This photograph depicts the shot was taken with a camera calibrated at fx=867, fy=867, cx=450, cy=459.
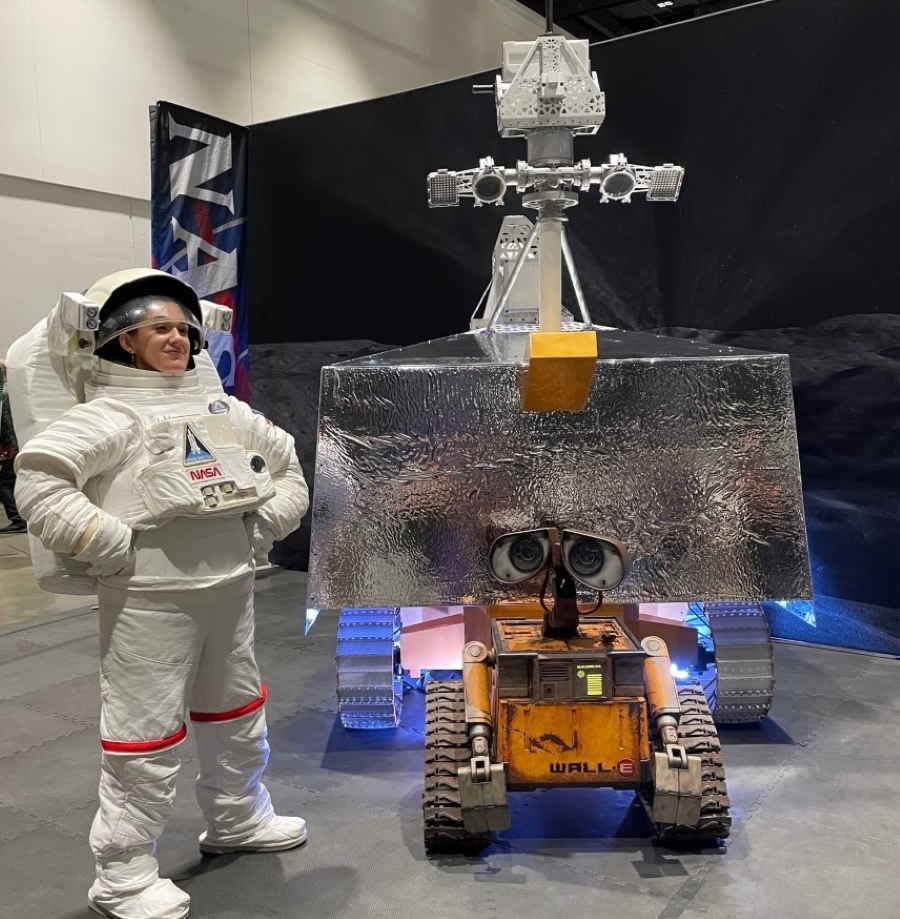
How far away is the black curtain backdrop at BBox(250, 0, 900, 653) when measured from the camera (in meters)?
4.61

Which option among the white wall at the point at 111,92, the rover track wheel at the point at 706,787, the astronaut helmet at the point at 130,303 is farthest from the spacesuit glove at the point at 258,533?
the white wall at the point at 111,92

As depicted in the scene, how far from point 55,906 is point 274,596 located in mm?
3478

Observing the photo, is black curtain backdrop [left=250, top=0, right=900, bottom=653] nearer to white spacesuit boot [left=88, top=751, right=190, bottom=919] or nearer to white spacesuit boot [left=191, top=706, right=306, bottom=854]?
white spacesuit boot [left=191, top=706, right=306, bottom=854]

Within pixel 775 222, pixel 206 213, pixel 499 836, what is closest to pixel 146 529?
pixel 499 836

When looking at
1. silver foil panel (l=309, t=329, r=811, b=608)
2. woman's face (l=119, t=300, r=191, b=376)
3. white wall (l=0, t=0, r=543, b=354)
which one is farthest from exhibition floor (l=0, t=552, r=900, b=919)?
white wall (l=0, t=0, r=543, b=354)

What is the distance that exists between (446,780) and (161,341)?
1.59 metres

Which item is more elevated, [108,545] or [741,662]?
[108,545]

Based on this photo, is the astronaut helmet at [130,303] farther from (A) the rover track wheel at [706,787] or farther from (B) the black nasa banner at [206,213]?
(B) the black nasa banner at [206,213]

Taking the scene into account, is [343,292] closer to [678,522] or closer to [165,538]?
[678,522]

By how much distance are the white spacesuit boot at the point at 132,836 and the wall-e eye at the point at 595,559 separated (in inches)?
51.6

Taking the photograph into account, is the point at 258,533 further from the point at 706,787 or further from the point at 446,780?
the point at 706,787

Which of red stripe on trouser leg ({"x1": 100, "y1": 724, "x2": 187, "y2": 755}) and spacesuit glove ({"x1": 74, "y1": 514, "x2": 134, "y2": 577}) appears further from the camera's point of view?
red stripe on trouser leg ({"x1": 100, "y1": 724, "x2": 187, "y2": 755})

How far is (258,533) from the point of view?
8.61ft

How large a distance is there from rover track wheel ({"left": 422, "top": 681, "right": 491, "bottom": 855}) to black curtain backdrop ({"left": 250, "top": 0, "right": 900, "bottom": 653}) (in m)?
2.94
